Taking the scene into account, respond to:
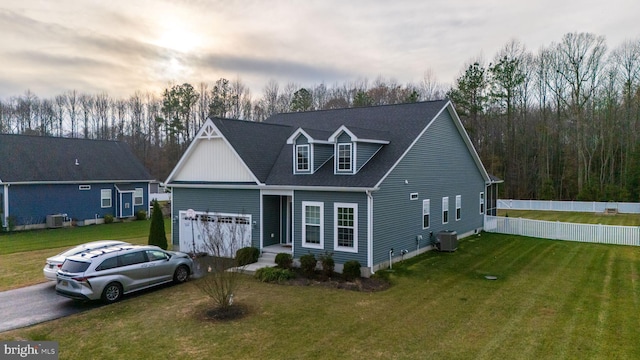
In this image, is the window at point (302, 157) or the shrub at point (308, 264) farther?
the window at point (302, 157)

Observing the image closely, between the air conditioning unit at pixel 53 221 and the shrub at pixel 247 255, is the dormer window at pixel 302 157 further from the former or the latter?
the air conditioning unit at pixel 53 221

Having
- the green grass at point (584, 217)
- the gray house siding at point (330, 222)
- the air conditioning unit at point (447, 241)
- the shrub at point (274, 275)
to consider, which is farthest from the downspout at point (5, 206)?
the green grass at point (584, 217)

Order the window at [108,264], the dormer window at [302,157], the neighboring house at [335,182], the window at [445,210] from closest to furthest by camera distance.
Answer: the window at [108,264]
the neighboring house at [335,182]
the dormer window at [302,157]
the window at [445,210]

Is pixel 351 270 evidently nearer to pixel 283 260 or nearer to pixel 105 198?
pixel 283 260

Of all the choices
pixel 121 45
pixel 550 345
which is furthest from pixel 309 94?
pixel 550 345

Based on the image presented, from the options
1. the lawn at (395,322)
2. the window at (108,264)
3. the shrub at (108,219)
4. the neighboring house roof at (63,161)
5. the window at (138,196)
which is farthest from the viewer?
the window at (138,196)

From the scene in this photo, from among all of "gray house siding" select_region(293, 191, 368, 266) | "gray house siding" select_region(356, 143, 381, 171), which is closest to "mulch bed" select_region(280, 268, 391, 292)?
"gray house siding" select_region(293, 191, 368, 266)

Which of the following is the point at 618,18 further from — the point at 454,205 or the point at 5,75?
the point at 5,75

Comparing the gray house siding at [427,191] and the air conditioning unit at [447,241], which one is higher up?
the gray house siding at [427,191]
